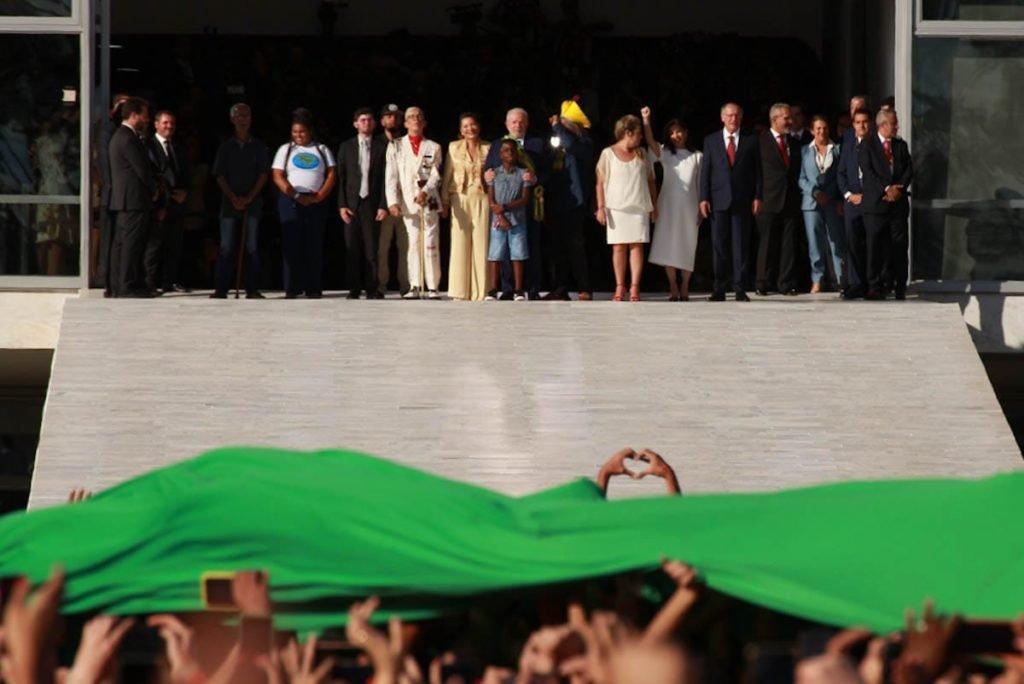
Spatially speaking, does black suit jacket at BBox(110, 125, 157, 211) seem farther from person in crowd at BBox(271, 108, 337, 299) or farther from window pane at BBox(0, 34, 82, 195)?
window pane at BBox(0, 34, 82, 195)

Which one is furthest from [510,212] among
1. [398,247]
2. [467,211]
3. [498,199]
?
[398,247]

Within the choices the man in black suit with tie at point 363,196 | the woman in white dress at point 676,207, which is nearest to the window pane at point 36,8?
the man in black suit with tie at point 363,196

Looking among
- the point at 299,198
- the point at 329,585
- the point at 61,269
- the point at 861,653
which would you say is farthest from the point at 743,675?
the point at 61,269

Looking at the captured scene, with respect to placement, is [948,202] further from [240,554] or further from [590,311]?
[240,554]

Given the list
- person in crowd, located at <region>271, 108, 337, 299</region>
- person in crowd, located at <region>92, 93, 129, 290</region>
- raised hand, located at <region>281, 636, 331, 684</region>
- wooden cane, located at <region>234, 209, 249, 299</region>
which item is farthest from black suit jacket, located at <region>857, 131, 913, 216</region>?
raised hand, located at <region>281, 636, 331, 684</region>

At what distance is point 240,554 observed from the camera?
8.88m

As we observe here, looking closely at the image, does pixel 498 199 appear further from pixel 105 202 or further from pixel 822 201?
pixel 105 202

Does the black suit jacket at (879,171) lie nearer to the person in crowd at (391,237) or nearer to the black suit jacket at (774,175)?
the black suit jacket at (774,175)

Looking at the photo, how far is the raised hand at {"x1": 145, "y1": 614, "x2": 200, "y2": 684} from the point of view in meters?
6.65

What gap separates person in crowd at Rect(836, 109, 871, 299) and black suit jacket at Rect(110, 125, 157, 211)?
519 centimetres

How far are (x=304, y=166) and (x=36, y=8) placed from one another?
8.90 ft

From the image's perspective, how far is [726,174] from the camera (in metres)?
17.4

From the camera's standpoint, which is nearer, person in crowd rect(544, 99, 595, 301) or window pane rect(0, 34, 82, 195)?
person in crowd rect(544, 99, 595, 301)

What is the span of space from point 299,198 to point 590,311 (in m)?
2.62
